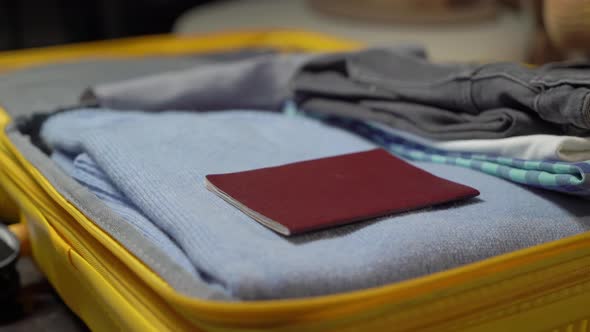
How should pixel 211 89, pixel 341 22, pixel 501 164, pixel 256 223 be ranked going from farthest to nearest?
pixel 341 22, pixel 211 89, pixel 501 164, pixel 256 223

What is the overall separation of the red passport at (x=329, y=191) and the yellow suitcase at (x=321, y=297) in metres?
0.10

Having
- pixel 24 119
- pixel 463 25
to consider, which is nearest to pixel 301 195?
pixel 24 119

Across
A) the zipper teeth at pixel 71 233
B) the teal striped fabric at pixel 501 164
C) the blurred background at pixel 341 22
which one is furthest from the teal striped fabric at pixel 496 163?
the blurred background at pixel 341 22

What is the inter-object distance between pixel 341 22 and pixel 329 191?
3.84ft

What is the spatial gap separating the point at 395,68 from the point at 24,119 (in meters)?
0.47

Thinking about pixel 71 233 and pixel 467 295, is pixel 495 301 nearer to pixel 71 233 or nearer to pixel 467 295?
pixel 467 295

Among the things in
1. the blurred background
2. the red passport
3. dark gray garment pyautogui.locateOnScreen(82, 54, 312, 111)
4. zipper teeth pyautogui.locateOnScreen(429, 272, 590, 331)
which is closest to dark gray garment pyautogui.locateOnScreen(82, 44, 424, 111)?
dark gray garment pyautogui.locateOnScreen(82, 54, 312, 111)

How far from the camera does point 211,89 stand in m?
0.96

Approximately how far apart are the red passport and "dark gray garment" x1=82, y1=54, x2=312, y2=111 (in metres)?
0.30

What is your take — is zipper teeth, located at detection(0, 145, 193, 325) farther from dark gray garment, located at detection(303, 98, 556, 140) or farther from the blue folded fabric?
dark gray garment, located at detection(303, 98, 556, 140)

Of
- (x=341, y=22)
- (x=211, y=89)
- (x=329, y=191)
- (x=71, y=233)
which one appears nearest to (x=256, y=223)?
(x=329, y=191)

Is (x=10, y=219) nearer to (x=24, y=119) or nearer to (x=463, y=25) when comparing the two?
(x=24, y=119)

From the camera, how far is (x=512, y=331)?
1.82ft

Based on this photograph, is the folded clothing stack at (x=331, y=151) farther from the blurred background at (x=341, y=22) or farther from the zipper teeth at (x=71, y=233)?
the blurred background at (x=341, y=22)
